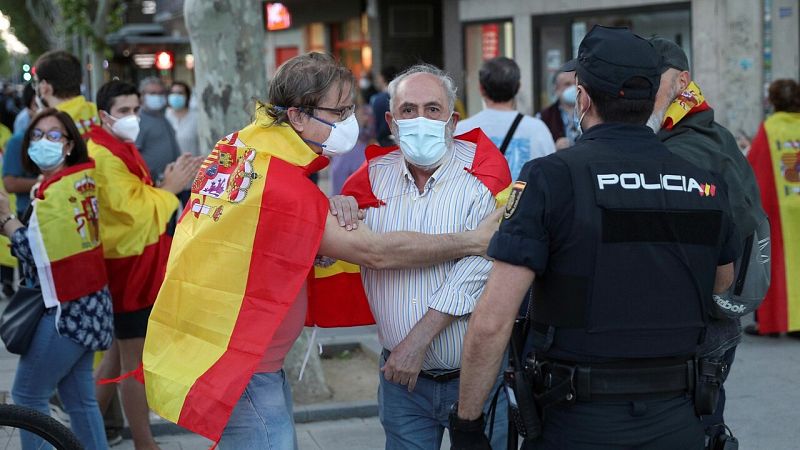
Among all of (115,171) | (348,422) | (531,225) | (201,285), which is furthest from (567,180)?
(348,422)

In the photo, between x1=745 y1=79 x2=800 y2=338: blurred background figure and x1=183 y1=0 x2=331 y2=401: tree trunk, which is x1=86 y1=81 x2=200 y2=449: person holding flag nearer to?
x1=183 y1=0 x2=331 y2=401: tree trunk

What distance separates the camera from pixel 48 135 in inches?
195

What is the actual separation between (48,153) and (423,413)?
232 cm

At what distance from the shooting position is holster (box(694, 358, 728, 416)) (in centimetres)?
288

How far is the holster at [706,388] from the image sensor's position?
2.88 m

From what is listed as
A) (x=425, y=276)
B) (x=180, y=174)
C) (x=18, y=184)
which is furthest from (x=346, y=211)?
(x=18, y=184)

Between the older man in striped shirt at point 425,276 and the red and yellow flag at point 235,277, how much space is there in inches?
17.5

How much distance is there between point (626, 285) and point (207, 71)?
4.44 metres

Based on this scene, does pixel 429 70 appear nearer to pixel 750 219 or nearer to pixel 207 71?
pixel 750 219

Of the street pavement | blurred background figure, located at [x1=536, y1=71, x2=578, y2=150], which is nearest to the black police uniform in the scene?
the street pavement

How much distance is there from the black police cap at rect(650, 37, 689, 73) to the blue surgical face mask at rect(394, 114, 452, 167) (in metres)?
0.82

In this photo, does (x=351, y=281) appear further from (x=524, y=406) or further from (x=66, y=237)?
(x=66, y=237)

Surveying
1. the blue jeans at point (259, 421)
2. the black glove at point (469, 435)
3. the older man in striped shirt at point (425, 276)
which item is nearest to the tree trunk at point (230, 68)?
the older man in striped shirt at point (425, 276)

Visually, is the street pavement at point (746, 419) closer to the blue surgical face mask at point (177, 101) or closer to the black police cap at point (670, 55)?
the black police cap at point (670, 55)
